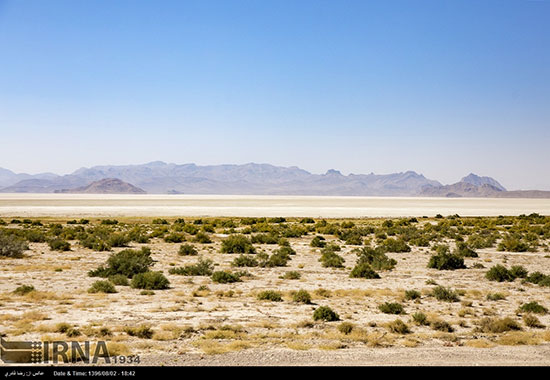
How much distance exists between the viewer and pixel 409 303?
15242mm

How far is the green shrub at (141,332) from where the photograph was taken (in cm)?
1068

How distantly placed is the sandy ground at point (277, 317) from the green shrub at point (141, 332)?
18 centimetres

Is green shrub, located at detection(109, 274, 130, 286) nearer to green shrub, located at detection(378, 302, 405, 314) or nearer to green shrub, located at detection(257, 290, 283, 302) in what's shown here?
green shrub, located at detection(257, 290, 283, 302)

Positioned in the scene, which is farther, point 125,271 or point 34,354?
point 125,271

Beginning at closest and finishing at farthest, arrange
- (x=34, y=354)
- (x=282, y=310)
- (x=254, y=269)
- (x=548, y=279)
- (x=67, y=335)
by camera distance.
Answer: (x=34, y=354), (x=67, y=335), (x=282, y=310), (x=548, y=279), (x=254, y=269)

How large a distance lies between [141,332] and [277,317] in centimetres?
399

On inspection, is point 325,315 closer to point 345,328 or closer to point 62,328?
point 345,328

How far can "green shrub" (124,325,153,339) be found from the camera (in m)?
10.7

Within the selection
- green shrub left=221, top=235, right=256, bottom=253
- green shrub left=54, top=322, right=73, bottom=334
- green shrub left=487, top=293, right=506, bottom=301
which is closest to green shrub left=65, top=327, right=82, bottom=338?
green shrub left=54, top=322, right=73, bottom=334

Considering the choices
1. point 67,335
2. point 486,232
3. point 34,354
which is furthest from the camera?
point 486,232

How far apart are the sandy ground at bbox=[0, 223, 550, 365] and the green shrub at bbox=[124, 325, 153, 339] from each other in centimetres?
18
